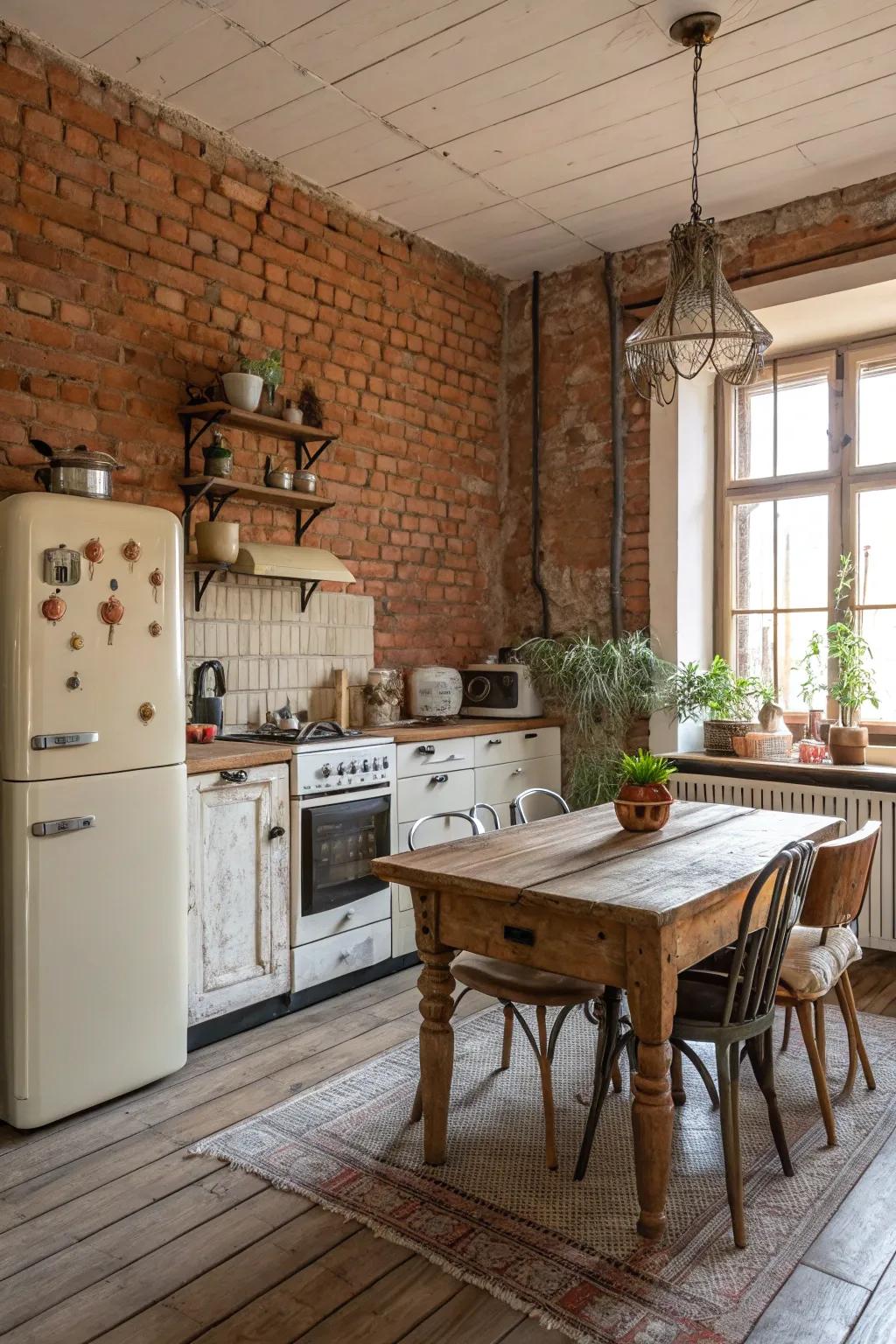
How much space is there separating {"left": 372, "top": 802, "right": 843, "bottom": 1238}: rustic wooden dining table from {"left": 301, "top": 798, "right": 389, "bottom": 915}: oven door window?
97cm

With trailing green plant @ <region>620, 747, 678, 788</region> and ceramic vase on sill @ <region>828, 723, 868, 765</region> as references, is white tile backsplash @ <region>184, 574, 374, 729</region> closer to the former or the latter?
trailing green plant @ <region>620, 747, 678, 788</region>

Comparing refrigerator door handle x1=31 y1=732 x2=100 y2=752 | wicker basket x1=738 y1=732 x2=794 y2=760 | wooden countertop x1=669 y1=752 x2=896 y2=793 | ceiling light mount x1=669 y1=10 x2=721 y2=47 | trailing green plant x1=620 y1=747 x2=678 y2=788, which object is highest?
ceiling light mount x1=669 y1=10 x2=721 y2=47

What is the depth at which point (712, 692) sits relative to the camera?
4.68 metres

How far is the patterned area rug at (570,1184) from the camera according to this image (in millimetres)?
1950

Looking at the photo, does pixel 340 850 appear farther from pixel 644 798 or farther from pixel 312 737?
pixel 644 798

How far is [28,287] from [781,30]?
261cm

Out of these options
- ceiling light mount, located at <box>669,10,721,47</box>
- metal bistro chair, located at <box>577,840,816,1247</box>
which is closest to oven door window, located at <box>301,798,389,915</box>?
metal bistro chair, located at <box>577,840,816,1247</box>

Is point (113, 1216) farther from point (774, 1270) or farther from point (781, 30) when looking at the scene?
point (781, 30)

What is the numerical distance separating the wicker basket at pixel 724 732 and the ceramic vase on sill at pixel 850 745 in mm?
428

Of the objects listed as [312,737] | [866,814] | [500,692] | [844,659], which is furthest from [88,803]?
[844,659]

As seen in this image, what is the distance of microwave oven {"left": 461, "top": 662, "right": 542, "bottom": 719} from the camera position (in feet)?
15.7

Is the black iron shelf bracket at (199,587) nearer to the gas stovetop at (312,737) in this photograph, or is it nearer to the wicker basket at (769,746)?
the gas stovetop at (312,737)

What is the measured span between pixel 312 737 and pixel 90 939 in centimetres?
121

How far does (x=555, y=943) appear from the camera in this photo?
2.22 meters
